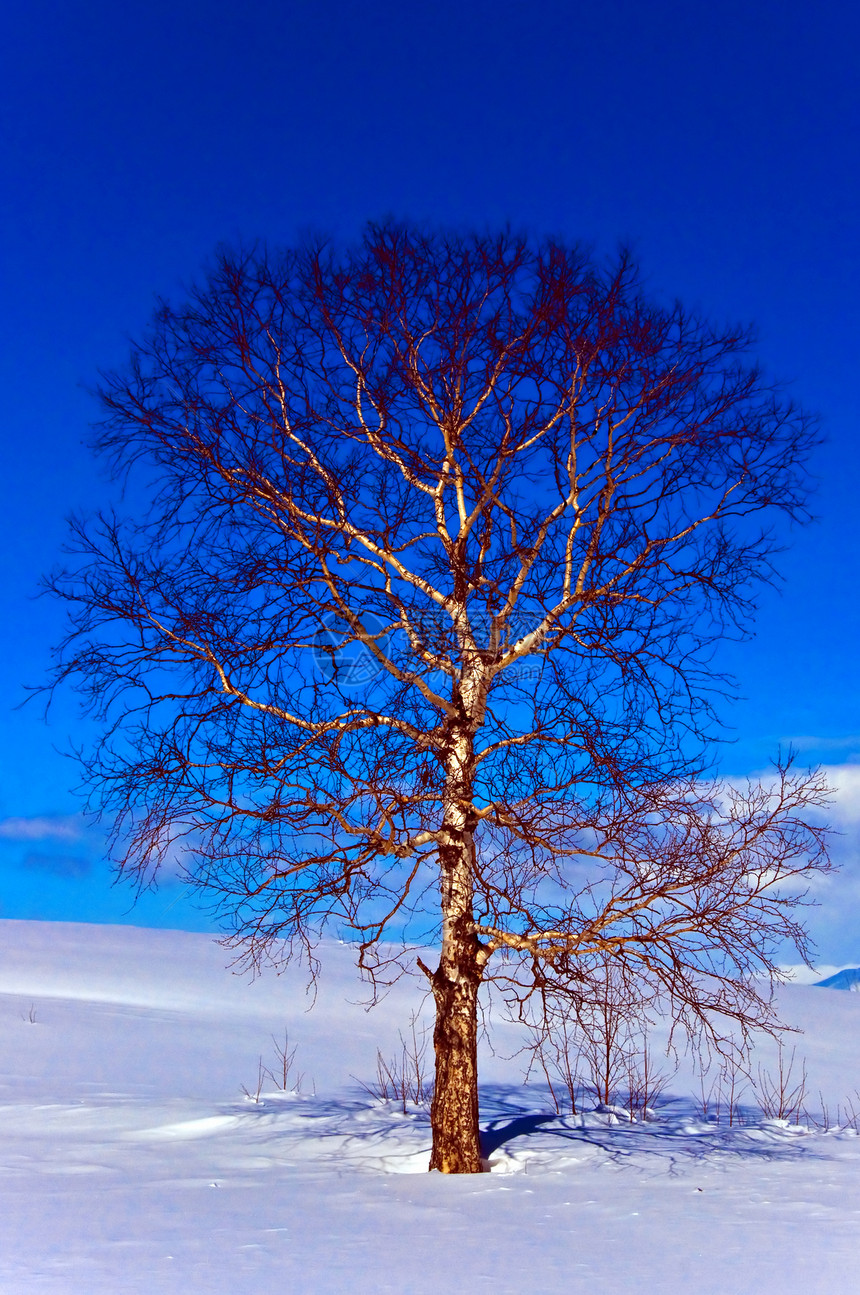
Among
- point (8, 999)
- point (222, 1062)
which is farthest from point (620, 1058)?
point (8, 999)

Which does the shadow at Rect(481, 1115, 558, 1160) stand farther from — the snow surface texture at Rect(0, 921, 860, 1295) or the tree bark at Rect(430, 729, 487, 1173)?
the tree bark at Rect(430, 729, 487, 1173)

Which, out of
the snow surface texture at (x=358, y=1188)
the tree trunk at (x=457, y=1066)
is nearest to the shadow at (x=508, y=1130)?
the snow surface texture at (x=358, y=1188)

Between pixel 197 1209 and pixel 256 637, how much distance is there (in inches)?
142

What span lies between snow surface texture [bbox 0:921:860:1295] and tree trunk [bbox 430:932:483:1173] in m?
0.29

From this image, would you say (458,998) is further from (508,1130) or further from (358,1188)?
(508,1130)

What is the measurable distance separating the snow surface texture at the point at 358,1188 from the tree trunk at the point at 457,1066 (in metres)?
0.29

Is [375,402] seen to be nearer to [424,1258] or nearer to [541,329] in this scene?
[541,329]

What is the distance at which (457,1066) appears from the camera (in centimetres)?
770

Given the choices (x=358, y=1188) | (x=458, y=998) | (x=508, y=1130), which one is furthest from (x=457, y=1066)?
(x=508, y=1130)

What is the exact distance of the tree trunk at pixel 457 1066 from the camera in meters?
7.70

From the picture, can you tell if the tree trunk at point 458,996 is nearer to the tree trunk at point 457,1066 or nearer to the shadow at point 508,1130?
the tree trunk at point 457,1066

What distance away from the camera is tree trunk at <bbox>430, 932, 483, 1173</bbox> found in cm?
770

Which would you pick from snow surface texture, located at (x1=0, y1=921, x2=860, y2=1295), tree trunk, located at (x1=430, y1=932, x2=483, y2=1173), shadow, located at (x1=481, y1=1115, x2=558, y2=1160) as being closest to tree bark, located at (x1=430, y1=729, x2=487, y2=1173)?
tree trunk, located at (x1=430, y1=932, x2=483, y2=1173)

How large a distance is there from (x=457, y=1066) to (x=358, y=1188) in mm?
1030
